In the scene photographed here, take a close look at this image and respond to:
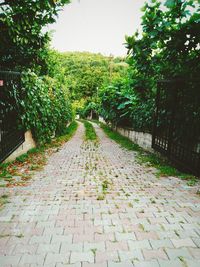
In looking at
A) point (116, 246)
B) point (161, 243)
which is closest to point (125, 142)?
point (161, 243)

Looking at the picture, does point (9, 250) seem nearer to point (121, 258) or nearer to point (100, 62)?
point (121, 258)

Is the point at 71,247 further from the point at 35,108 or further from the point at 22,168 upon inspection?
the point at 35,108

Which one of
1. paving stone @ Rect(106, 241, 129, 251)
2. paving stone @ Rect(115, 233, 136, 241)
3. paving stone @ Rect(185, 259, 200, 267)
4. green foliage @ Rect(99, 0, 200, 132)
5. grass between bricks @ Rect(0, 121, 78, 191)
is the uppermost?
green foliage @ Rect(99, 0, 200, 132)

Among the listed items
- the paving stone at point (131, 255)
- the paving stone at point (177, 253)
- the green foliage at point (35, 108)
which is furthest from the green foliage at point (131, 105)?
the paving stone at point (131, 255)

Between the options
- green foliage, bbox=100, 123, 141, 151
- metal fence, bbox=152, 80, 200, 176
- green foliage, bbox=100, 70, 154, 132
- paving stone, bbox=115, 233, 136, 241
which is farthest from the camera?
green foliage, bbox=100, 123, 141, 151

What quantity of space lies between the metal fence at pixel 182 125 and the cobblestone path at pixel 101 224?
1.19 metres

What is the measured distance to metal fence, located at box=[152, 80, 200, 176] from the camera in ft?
20.9

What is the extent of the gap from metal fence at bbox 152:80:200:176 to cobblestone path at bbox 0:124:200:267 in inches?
46.7

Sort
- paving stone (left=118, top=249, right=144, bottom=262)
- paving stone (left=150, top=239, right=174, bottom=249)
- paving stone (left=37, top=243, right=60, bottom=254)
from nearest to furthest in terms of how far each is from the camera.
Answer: paving stone (left=118, top=249, right=144, bottom=262)
paving stone (left=37, top=243, right=60, bottom=254)
paving stone (left=150, top=239, right=174, bottom=249)

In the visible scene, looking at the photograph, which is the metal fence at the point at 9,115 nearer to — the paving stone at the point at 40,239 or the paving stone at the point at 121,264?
the paving stone at the point at 40,239

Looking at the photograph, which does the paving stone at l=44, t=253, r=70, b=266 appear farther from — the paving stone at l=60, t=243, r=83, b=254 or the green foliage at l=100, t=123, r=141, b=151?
the green foliage at l=100, t=123, r=141, b=151

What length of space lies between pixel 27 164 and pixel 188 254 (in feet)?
19.1

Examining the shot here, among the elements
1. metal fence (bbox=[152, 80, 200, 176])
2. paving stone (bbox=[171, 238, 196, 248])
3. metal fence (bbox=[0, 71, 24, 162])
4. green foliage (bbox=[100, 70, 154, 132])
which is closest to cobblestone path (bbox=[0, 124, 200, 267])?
paving stone (bbox=[171, 238, 196, 248])

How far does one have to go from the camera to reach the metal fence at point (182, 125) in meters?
6.36
